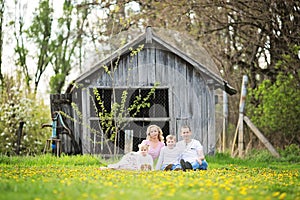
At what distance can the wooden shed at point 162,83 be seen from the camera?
497 inches

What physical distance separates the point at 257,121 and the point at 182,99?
161 inches

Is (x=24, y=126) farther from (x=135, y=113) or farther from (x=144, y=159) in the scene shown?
(x=144, y=159)

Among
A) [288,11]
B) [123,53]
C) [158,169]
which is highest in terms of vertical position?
[288,11]

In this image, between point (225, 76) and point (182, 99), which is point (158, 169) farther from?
point (225, 76)

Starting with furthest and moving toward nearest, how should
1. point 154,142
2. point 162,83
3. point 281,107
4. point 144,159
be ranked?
point 281,107 < point 162,83 < point 154,142 < point 144,159

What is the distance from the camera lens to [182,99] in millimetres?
12945

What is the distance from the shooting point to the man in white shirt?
1023cm

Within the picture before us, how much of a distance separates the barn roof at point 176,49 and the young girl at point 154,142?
245cm

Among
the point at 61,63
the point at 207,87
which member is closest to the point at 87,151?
the point at 207,87

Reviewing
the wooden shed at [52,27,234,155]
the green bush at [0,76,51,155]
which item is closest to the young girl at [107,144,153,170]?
the wooden shed at [52,27,234,155]

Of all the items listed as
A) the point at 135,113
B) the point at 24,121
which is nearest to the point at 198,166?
the point at 135,113

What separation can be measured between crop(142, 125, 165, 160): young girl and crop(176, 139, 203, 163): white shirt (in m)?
0.49

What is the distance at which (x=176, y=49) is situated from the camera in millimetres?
12891

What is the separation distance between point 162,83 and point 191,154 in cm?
284
